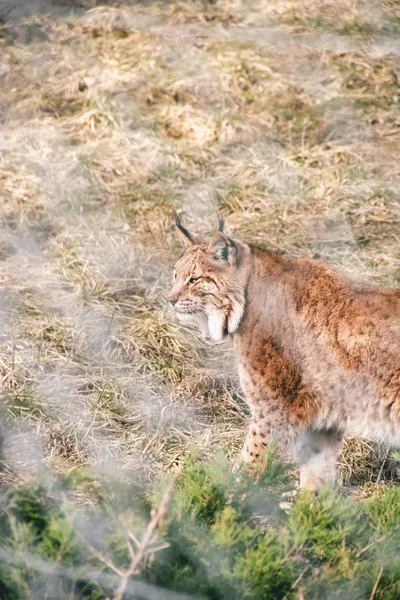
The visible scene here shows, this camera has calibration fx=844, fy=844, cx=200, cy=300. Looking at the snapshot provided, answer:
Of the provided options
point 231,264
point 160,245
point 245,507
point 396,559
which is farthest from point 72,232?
point 396,559

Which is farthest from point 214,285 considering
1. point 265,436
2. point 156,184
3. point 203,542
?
point 156,184

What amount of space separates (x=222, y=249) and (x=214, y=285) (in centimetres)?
17

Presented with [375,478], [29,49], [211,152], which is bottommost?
[375,478]

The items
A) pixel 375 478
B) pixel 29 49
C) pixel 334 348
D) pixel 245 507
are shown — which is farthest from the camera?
pixel 29 49

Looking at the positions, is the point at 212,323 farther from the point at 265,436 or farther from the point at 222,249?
the point at 265,436

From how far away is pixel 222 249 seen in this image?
366 centimetres

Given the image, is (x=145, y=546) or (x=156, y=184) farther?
(x=156, y=184)

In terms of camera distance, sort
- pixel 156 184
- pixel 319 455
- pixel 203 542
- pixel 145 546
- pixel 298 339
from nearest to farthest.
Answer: pixel 145 546, pixel 203 542, pixel 298 339, pixel 319 455, pixel 156 184

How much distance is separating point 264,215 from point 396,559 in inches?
115

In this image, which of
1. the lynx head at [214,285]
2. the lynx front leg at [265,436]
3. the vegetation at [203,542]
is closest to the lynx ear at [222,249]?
the lynx head at [214,285]

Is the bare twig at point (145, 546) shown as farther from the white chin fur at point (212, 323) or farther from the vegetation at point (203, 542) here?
the white chin fur at point (212, 323)

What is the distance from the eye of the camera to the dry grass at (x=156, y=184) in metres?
4.07

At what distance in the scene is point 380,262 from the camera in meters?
4.88

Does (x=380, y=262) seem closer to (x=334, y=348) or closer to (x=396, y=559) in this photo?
(x=334, y=348)
